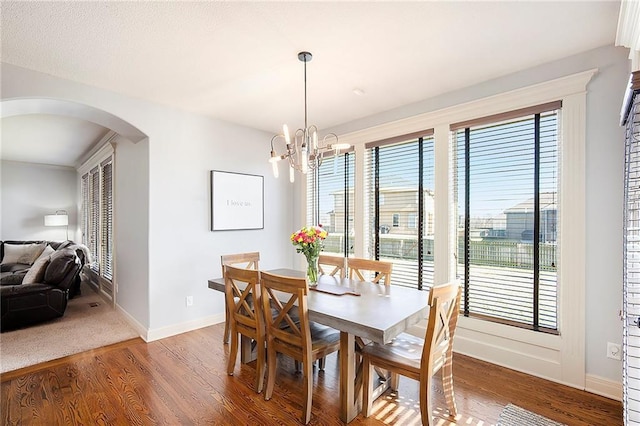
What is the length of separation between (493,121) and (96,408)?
13.5ft

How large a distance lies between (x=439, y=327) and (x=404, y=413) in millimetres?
754

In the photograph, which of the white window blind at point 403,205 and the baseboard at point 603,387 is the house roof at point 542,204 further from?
the baseboard at point 603,387

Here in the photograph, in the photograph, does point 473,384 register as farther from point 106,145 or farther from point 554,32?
point 106,145

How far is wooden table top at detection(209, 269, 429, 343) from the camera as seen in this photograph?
1.73 metres

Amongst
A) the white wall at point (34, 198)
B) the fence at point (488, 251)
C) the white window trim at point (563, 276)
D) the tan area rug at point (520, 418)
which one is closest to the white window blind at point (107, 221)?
the white wall at point (34, 198)

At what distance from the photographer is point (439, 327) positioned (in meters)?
1.89

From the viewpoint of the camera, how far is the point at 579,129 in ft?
7.97

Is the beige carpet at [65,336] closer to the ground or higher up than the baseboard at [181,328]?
closer to the ground

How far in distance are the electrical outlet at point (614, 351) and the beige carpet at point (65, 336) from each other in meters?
4.62

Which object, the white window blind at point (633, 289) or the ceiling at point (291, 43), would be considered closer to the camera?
the white window blind at point (633, 289)

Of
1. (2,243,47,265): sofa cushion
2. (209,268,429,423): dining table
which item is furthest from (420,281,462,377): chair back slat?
(2,243,47,265): sofa cushion

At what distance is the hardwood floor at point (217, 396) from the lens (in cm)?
207

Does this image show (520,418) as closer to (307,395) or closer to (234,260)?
(307,395)

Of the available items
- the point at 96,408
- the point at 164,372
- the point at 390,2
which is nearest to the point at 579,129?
the point at 390,2
